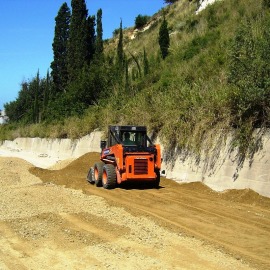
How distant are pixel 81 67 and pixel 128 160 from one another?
1212 inches

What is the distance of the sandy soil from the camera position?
7.22 meters

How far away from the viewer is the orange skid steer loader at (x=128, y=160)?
15.4 metres

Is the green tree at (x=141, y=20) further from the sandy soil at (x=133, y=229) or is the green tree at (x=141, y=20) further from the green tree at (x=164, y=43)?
the sandy soil at (x=133, y=229)

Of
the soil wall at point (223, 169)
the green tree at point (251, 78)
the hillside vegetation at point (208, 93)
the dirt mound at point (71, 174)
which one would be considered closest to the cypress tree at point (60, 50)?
the hillside vegetation at point (208, 93)

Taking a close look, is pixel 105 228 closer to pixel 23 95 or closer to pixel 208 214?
pixel 208 214

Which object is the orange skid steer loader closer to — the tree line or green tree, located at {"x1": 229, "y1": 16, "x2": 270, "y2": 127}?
green tree, located at {"x1": 229, "y1": 16, "x2": 270, "y2": 127}

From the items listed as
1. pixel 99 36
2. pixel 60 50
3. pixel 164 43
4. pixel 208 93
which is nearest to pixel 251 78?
pixel 208 93

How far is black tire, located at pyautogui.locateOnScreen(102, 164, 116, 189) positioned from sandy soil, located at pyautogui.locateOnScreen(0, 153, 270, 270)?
0.44 m

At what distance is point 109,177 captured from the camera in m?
15.8

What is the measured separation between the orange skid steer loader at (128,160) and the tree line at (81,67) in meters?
13.7

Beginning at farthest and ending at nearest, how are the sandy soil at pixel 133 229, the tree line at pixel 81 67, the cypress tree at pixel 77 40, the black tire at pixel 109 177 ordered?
the cypress tree at pixel 77 40 < the tree line at pixel 81 67 < the black tire at pixel 109 177 < the sandy soil at pixel 133 229

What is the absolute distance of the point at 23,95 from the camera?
255ft

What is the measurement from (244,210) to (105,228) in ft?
14.0

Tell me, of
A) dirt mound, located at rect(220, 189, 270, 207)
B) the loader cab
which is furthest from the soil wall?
the loader cab
